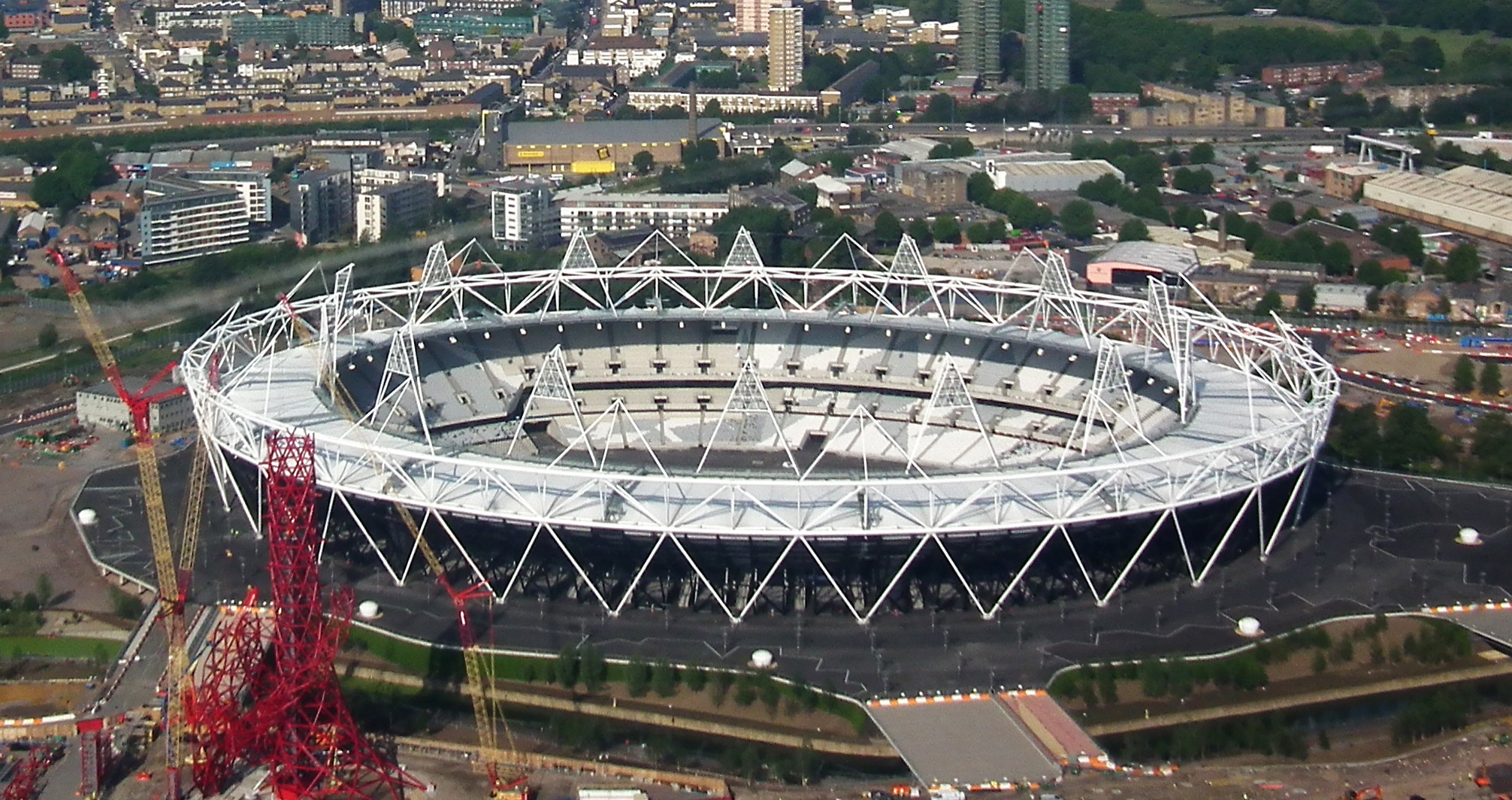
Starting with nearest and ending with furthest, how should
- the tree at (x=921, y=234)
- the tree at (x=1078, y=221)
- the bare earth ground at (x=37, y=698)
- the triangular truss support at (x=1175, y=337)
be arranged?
the bare earth ground at (x=37, y=698) < the triangular truss support at (x=1175, y=337) < the tree at (x=921, y=234) < the tree at (x=1078, y=221)

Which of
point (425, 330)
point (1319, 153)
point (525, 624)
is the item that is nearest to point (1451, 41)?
point (1319, 153)

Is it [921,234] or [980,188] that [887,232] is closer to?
[921,234]

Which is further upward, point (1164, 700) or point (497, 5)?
point (497, 5)

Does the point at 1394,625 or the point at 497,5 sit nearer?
the point at 1394,625

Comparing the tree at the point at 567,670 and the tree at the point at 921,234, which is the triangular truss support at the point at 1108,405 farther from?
the tree at the point at 921,234

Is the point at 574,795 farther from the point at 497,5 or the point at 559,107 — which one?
the point at 497,5

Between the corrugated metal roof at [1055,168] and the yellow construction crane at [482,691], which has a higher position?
the corrugated metal roof at [1055,168]

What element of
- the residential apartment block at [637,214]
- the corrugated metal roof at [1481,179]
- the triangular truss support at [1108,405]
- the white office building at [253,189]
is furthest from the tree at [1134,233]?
the white office building at [253,189]

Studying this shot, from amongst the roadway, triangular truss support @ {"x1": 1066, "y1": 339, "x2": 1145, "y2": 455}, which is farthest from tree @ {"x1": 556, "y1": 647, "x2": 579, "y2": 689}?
the roadway
